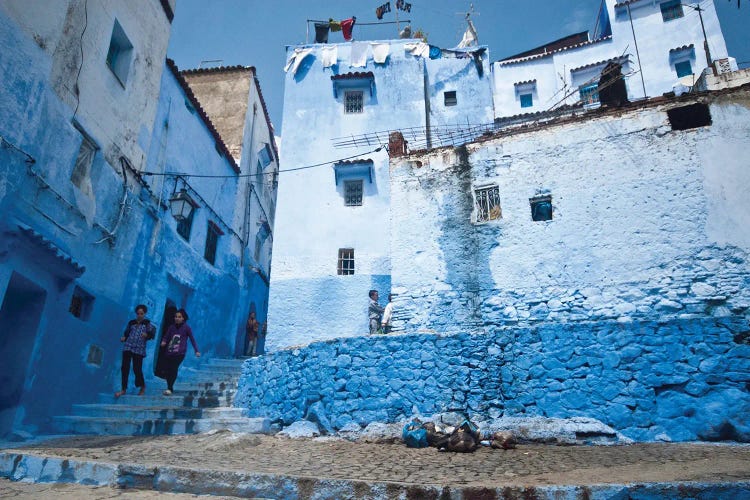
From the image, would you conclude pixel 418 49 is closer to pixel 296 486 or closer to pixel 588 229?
pixel 588 229

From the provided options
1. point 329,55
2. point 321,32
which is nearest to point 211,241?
point 329,55

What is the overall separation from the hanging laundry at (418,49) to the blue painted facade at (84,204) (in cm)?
940

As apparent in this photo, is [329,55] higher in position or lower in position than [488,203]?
higher

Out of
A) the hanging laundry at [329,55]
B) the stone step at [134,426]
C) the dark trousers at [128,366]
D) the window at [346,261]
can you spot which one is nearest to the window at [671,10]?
the hanging laundry at [329,55]

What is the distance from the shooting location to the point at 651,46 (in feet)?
72.0

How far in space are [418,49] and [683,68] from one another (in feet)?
39.6

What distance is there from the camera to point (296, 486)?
14.2 feet

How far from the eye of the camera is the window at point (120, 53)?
1041 cm

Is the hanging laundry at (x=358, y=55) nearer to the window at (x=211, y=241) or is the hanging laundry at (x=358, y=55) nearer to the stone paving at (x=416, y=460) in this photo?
the window at (x=211, y=241)

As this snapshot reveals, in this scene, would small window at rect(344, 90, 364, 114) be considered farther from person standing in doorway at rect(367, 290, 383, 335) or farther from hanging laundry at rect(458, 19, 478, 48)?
person standing in doorway at rect(367, 290, 383, 335)

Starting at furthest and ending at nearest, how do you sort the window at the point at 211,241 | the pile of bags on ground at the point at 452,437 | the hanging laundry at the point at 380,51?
the hanging laundry at the point at 380,51 < the window at the point at 211,241 < the pile of bags on ground at the point at 452,437

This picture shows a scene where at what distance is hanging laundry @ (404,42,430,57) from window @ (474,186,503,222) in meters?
10.2

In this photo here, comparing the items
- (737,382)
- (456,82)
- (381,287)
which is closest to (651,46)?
(456,82)

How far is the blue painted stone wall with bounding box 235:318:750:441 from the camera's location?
23.4 ft
